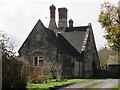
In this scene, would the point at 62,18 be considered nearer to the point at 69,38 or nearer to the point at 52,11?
the point at 52,11

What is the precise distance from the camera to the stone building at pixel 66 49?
36156mm

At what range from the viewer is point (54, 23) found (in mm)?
45219

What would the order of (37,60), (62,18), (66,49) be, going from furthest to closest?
1. (62,18)
2. (37,60)
3. (66,49)

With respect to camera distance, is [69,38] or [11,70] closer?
[11,70]

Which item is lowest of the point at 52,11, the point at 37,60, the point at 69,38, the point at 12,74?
the point at 12,74

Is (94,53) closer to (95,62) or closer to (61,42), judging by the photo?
(95,62)

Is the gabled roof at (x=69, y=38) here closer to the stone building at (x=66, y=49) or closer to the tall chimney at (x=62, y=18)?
the stone building at (x=66, y=49)

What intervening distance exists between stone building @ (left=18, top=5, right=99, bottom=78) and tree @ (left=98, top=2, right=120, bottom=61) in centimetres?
1132

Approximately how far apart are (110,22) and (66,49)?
1344cm

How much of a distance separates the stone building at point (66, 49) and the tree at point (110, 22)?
11315 mm

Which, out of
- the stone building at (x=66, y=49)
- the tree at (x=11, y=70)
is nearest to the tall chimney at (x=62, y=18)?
the stone building at (x=66, y=49)

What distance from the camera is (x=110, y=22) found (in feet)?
83.5

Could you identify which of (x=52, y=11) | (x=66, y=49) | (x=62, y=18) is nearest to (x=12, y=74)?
→ (x=66, y=49)

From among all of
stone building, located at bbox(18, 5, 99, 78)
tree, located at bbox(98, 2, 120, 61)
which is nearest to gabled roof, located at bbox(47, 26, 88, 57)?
stone building, located at bbox(18, 5, 99, 78)
